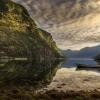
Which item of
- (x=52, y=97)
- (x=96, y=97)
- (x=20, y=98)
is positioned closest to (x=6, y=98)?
(x=20, y=98)

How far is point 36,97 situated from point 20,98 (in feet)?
6.92

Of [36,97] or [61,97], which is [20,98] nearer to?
[36,97]

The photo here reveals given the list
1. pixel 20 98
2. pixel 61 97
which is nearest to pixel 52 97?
pixel 61 97

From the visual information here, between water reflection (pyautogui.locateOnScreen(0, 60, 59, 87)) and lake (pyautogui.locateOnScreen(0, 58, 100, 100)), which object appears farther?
water reflection (pyautogui.locateOnScreen(0, 60, 59, 87))

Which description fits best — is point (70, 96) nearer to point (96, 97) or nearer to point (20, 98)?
point (96, 97)

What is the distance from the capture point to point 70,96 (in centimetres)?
4144

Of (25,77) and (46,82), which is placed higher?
(25,77)

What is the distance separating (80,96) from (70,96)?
1498 millimetres

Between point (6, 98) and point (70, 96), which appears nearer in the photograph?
point (6, 98)

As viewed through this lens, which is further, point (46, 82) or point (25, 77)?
point (25, 77)

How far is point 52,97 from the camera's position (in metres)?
39.9

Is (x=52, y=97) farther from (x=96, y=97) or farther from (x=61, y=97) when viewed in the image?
(x=96, y=97)

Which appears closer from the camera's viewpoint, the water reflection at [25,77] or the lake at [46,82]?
the lake at [46,82]

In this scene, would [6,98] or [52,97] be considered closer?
[6,98]
